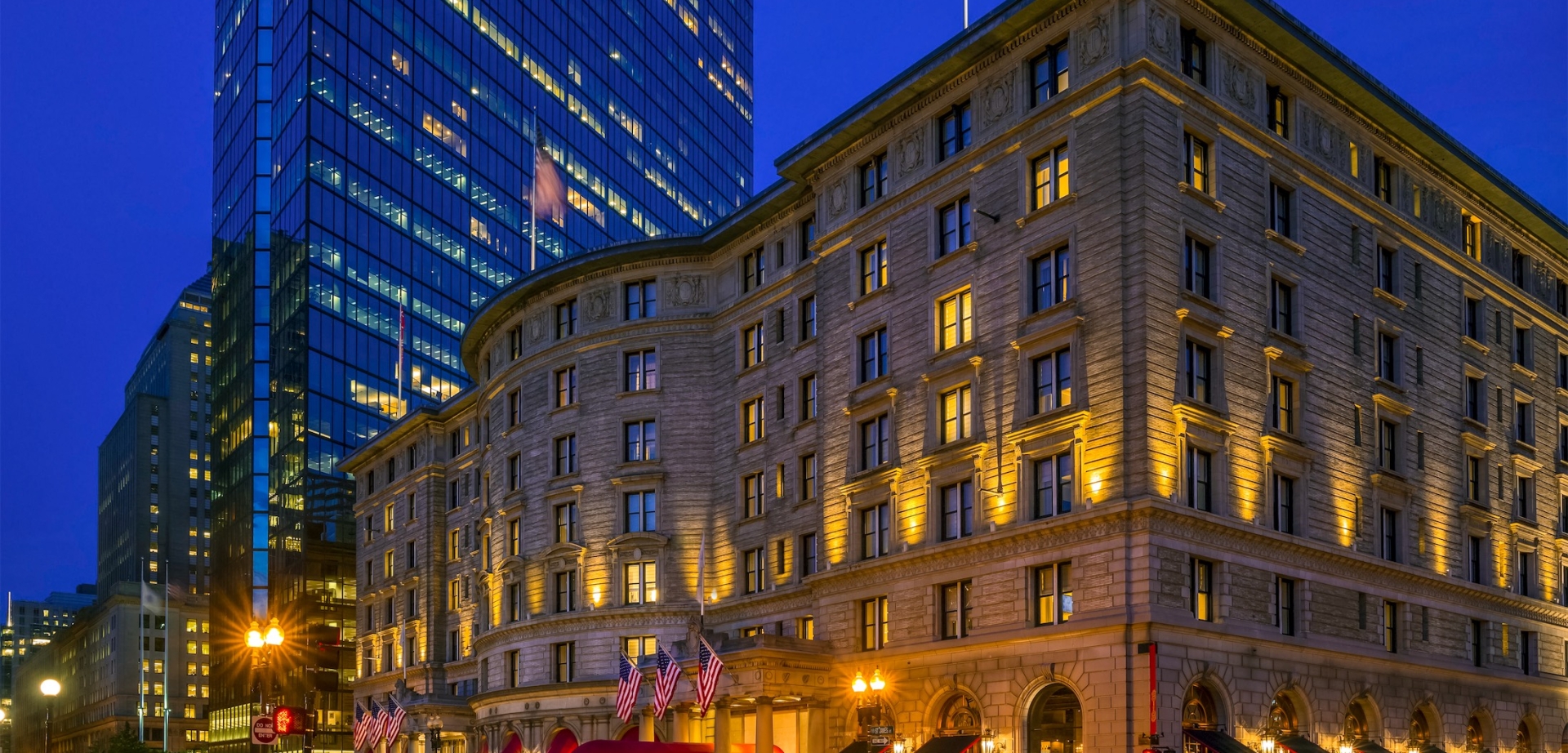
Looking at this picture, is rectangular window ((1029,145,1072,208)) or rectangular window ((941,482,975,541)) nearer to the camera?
rectangular window ((1029,145,1072,208))

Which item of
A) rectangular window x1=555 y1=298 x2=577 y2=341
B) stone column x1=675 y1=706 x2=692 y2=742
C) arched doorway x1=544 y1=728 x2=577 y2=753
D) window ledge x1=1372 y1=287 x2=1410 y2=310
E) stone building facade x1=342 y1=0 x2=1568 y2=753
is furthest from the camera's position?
rectangular window x1=555 y1=298 x2=577 y2=341

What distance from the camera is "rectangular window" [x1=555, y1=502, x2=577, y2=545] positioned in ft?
224

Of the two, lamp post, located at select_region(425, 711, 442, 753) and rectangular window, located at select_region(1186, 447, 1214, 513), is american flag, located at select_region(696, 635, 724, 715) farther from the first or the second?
lamp post, located at select_region(425, 711, 442, 753)

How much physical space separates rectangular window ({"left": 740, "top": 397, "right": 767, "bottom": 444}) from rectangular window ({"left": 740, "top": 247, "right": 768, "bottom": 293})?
5069 millimetres

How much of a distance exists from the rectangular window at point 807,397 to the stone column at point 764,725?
12.5m

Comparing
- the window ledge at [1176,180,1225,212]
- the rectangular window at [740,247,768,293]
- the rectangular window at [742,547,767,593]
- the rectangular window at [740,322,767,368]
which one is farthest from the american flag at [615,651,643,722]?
the window ledge at [1176,180,1225,212]

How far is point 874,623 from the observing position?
51.9 m

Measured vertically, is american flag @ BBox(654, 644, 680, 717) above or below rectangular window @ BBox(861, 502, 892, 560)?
below

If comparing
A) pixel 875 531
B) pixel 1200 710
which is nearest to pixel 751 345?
pixel 875 531

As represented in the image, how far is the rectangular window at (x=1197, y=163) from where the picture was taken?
45.5 meters

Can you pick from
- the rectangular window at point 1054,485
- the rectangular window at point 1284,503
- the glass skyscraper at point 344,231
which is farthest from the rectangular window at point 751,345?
the glass skyscraper at point 344,231

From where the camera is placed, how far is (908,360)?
169ft

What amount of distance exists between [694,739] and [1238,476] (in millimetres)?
26750

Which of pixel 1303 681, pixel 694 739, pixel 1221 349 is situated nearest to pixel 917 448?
pixel 1221 349
